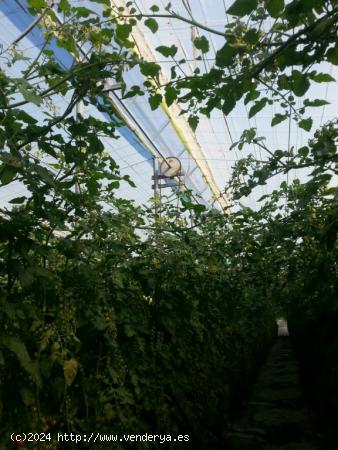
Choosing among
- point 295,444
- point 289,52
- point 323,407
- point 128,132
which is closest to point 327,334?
point 323,407

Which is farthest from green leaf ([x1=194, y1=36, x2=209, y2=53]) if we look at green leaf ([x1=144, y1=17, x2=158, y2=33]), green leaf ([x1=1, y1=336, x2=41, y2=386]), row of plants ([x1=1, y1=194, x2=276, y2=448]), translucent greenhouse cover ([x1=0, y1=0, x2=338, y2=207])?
translucent greenhouse cover ([x1=0, y1=0, x2=338, y2=207])

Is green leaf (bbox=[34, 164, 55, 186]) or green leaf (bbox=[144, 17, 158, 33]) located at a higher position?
green leaf (bbox=[144, 17, 158, 33])

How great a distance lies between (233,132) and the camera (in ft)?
21.4

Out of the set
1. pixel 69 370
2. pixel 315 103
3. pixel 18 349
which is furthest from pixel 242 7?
pixel 69 370

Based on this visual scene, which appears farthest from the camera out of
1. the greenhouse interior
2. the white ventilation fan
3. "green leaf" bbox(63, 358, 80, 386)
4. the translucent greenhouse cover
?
the white ventilation fan

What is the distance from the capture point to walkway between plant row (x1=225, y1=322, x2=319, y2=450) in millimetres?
3754

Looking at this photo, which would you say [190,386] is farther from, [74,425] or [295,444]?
[295,444]

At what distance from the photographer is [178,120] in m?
5.96

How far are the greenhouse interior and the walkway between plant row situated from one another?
0.03m

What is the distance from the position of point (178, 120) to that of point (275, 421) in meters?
3.96

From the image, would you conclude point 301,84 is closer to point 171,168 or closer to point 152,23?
point 152,23

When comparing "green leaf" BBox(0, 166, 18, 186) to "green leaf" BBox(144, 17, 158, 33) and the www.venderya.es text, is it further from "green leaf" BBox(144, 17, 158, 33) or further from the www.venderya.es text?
the www.venderya.es text

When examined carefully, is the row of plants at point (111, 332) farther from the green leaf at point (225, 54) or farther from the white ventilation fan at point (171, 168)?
the white ventilation fan at point (171, 168)

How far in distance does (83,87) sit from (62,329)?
840 mm
